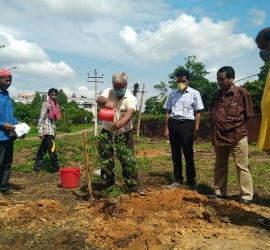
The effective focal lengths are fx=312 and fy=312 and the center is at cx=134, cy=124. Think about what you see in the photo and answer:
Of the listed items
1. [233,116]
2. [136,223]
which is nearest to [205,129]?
[233,116]

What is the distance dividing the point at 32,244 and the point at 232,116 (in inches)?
119

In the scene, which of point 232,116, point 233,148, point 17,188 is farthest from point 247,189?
point 17,188

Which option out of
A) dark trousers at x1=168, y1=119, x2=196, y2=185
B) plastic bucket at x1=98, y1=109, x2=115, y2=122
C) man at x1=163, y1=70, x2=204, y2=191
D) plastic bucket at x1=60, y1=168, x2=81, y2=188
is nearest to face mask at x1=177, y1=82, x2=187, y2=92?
man at x1=163, y1=70, x2=204, y2=191

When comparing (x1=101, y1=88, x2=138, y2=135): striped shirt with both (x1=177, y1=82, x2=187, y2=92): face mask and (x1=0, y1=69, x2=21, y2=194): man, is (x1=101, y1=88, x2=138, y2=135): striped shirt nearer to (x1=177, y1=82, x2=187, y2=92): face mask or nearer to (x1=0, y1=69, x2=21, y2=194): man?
(x1=177, y1=82, x2=187, y2=92): face mask

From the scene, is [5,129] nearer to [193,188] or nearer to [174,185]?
[174,185]

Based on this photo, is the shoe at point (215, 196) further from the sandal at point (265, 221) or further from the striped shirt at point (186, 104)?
the striped shirt at point (186, 104)

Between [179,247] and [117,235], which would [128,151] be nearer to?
[117,235]

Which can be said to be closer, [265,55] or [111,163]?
[265,55]

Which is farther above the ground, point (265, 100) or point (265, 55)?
point (265, 55)

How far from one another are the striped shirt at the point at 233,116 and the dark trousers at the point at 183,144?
0.62 metres

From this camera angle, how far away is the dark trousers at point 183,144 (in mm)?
5035

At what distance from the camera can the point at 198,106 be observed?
5.14m

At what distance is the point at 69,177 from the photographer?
5.30 metres

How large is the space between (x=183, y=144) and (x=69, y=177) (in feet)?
6.56
